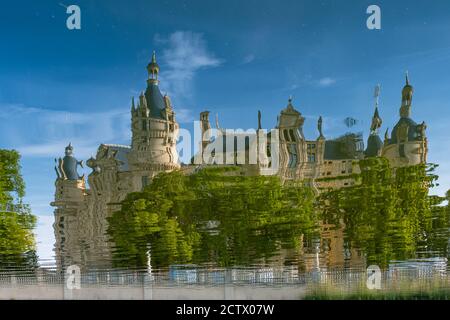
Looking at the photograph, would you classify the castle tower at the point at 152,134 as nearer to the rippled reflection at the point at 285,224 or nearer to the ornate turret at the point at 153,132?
the ornate turret at the point at 153,132

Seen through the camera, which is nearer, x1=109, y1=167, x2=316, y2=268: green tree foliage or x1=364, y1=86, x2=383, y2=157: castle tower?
x1=364, y1=86, x2=383, y2=157: castle tower

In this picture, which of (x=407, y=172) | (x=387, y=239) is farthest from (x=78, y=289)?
(x=407, y=172)

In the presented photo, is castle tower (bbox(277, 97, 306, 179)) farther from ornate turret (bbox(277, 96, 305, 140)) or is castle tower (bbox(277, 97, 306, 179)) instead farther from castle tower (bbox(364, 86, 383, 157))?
castle tower (bbox(364, 86, 383, 157))

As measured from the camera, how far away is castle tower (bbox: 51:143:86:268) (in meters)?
3.69

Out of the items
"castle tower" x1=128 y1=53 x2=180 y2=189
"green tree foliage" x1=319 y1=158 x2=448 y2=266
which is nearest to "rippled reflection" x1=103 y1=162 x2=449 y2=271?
"green tree foliage" x1=319 y1=158 x2=448 y2=266

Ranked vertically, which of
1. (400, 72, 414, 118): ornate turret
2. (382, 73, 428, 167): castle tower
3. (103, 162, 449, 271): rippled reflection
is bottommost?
(103, 162, 449, 271): rippled reflection

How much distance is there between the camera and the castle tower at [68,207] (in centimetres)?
369

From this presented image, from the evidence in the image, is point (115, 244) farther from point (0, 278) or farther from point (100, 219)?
point (0, 278)

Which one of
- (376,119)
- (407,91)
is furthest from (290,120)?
(407,91)

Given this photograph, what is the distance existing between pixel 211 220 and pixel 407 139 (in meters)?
1.73

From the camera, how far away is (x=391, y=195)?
12.4 ft

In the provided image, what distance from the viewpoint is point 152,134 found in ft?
12.0

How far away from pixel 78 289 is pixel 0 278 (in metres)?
0.74

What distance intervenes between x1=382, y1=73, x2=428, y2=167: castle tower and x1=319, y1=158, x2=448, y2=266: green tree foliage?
0.09 m
